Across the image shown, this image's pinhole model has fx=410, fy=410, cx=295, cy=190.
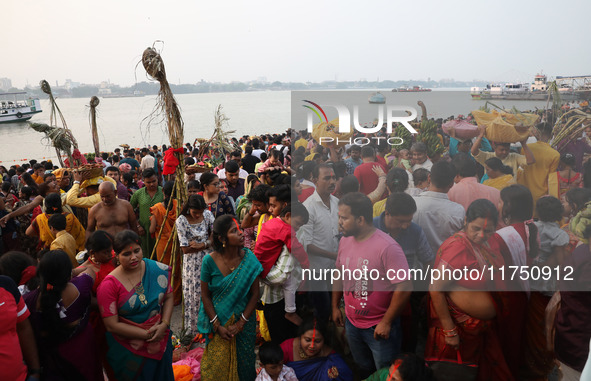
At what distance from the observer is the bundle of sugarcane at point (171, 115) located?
3773 mm

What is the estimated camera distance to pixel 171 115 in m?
3.96

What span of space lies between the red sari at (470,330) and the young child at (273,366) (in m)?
1.00

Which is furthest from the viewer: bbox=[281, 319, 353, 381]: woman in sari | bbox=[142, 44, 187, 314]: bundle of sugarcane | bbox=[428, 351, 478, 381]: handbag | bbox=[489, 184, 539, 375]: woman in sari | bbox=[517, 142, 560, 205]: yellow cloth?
bbox=[517, 142, 560, 205]: yellow cloth

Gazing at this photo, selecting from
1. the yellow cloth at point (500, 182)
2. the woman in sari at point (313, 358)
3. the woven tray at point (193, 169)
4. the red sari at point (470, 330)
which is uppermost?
the yellow cloth at point (500, 182)

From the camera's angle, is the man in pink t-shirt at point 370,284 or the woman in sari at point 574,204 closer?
the man in pink t-shirt at point 370,284

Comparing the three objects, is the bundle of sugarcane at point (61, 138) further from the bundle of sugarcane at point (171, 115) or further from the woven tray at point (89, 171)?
the bundle of sugarcane at point (171, 115)

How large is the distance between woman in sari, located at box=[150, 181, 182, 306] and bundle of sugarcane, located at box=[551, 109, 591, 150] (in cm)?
475

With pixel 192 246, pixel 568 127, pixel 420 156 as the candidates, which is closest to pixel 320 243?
pixel 192 246

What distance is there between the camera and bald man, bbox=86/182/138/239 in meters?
4.32

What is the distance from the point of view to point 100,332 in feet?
9.39

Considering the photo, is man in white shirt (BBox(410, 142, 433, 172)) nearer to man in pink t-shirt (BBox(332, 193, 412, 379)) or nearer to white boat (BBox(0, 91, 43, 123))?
man in pink t-shirt (BBox(332, 193, 412, 379))

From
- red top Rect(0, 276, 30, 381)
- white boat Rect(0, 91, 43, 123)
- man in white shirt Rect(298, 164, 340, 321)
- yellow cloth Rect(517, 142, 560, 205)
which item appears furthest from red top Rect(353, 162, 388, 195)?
white boat Rect(0, 91, 43, 123)

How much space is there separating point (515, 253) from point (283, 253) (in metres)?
1.71

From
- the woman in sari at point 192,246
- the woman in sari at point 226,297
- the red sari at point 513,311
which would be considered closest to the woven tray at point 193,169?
the woman in sari at point 192,246
